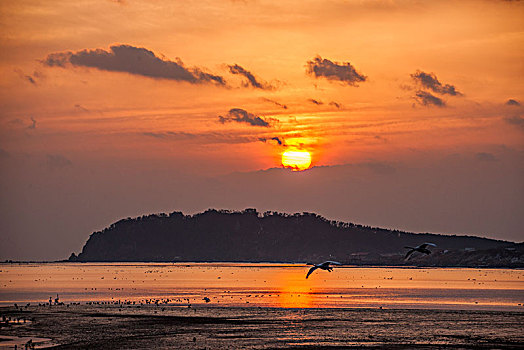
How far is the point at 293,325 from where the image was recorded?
294 ft

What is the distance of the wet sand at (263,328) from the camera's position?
239 feet

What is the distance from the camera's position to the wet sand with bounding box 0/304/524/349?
239 feet

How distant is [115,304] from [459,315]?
55608mm

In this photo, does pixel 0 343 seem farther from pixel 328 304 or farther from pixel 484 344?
pixel 328 304

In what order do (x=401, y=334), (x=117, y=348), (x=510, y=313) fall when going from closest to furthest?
(x=117, y=348) < (x=401, y=334) < (x=510, y=313)

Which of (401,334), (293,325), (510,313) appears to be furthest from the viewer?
(510,313)

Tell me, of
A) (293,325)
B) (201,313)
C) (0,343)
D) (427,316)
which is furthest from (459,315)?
(0,343)

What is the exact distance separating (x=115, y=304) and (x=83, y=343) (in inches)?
2084

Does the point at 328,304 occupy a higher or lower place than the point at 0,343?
higher

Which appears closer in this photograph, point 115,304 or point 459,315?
point 459,315

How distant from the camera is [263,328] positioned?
8544 cm

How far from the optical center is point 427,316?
330ft

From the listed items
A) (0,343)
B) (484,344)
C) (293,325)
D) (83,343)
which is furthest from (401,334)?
(0,343)

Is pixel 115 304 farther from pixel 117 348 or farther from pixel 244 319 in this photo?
pixel 117 348
